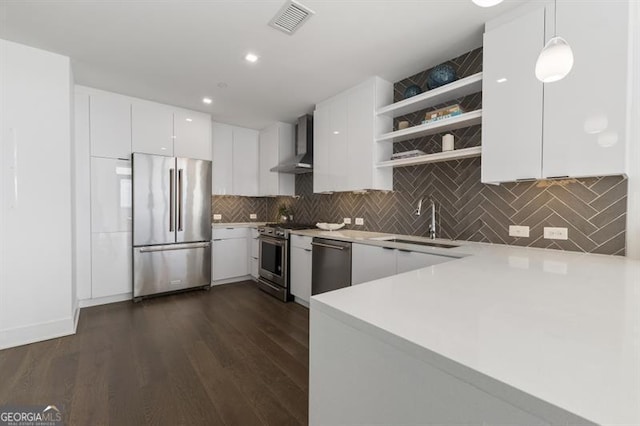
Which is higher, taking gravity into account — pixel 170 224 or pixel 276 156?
pixel 276 156

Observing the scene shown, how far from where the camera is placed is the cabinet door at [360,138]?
9.94 feet

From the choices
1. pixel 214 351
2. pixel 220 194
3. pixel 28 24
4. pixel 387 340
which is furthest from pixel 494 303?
pixel 220 194

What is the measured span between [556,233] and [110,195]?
15.0 ft

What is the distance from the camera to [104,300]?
344cm

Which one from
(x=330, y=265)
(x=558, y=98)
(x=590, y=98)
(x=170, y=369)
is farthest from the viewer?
(x=330, y=265)

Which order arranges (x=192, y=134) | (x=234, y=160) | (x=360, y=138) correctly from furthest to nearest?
(x=234, y=160) < (x=192, y=134) < (x=360, y=138)

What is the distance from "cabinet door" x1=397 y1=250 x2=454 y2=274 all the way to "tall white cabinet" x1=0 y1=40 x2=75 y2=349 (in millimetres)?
3133

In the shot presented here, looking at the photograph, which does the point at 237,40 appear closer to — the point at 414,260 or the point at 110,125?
the point at 110,125

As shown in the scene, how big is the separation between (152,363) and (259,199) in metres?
3.58

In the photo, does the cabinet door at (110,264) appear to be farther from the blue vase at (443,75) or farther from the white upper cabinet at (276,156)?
the blue vase at (443,75)

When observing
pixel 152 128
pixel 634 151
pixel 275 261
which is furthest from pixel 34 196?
pixel 634 151

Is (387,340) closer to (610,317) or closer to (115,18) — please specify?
(610,317)

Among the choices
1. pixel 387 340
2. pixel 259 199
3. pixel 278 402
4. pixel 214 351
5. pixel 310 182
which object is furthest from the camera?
pixel 259 199

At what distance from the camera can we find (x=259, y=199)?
5402mm
